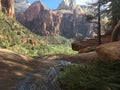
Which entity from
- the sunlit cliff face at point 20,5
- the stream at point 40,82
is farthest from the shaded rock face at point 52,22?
the stream at point 40,82

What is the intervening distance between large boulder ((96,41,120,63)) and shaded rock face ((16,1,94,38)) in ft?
405

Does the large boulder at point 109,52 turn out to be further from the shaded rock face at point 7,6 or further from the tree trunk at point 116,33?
the shaded rock face at point 7,6

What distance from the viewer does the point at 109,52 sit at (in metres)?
6.88

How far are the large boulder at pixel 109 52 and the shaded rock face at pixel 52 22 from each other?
4862 inches

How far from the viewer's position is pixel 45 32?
133375 millimetres

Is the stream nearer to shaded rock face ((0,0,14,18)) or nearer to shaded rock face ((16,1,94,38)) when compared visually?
shaded rock face ((0,0,14,18))

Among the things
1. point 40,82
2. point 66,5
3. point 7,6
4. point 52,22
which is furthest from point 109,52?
point 66,5

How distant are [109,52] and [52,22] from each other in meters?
147

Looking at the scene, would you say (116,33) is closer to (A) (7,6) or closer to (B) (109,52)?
(B) (109,52)

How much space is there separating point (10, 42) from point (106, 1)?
4699 cm

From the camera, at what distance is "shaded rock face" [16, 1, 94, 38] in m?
141

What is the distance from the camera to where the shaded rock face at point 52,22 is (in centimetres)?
14101

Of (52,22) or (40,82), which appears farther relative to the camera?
(52,22)

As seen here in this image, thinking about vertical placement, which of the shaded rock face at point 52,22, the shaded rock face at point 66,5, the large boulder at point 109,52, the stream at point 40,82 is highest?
the large boulder at point 109,52
